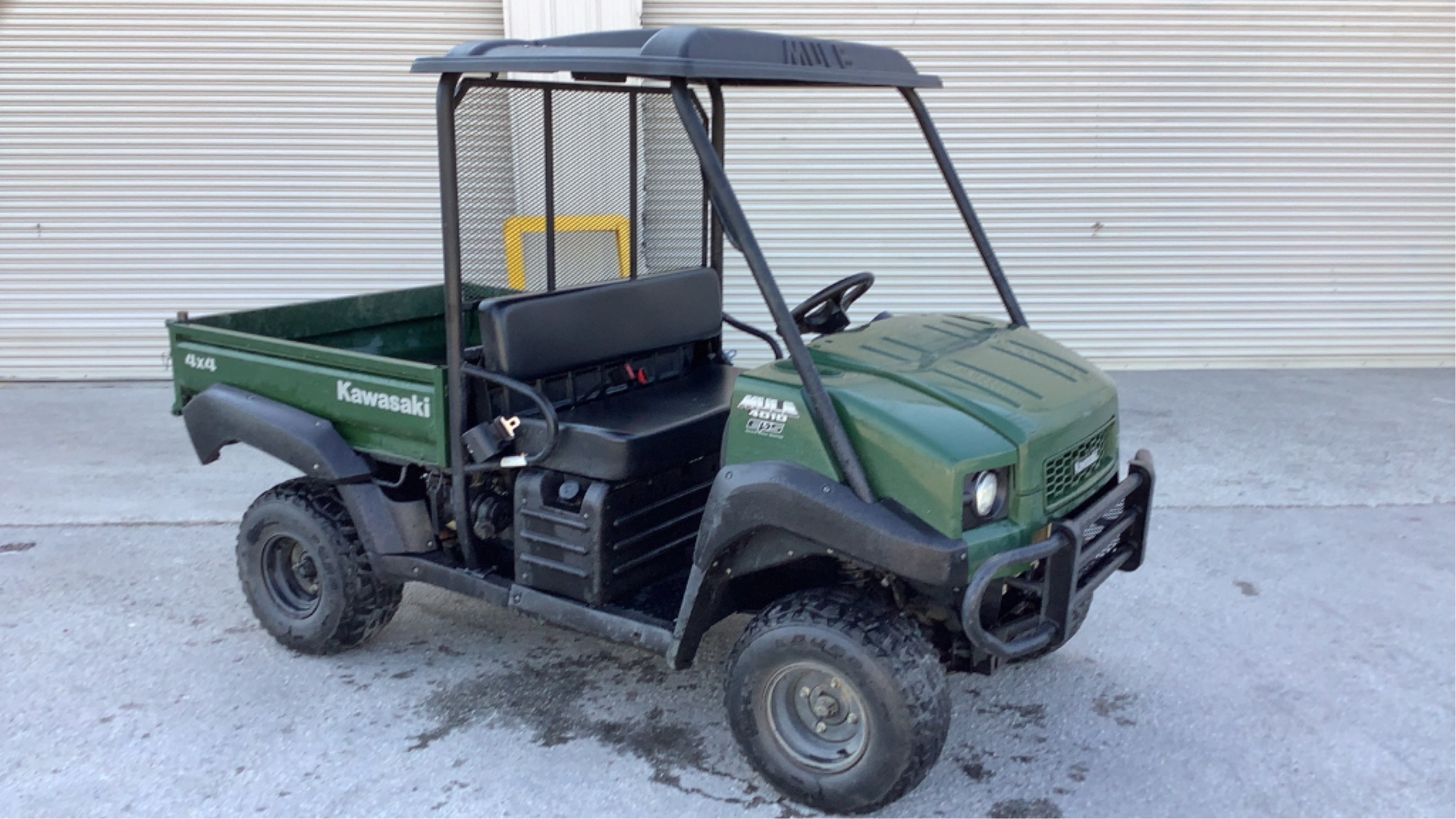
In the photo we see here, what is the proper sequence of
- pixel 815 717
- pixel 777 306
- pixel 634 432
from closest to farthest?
1. pixel 777 306
2. pixel 815 717
3. pixel 634 432

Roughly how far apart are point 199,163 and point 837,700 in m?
6.36

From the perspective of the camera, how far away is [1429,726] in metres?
3.73

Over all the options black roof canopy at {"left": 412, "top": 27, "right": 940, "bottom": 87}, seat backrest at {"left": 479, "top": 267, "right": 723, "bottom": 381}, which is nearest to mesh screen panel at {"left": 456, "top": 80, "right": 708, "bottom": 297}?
seat backrest at {"left": 479, "top": 267, "right": 723, "bottom": 381}

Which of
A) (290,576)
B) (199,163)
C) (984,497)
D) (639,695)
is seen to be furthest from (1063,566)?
(199,163)

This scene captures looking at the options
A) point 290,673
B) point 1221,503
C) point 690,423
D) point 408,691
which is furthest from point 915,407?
point 1221,503

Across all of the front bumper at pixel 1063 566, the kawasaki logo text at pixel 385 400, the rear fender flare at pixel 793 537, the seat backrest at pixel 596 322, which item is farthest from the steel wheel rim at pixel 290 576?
the front bumper at pixel 1063 566

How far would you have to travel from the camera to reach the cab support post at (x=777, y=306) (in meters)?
2.97

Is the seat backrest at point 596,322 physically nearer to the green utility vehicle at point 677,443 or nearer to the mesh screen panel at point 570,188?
the green utility vehicle at point 677,443

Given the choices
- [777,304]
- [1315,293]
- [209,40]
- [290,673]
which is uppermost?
[209,40]

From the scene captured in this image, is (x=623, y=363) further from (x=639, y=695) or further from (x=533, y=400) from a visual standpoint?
(x=639, y=695)

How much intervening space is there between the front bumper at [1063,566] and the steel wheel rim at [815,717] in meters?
0.41

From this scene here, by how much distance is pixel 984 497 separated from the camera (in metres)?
3.03

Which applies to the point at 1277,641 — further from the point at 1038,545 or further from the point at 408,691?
the point at 408,691

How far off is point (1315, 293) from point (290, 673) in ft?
23.8
